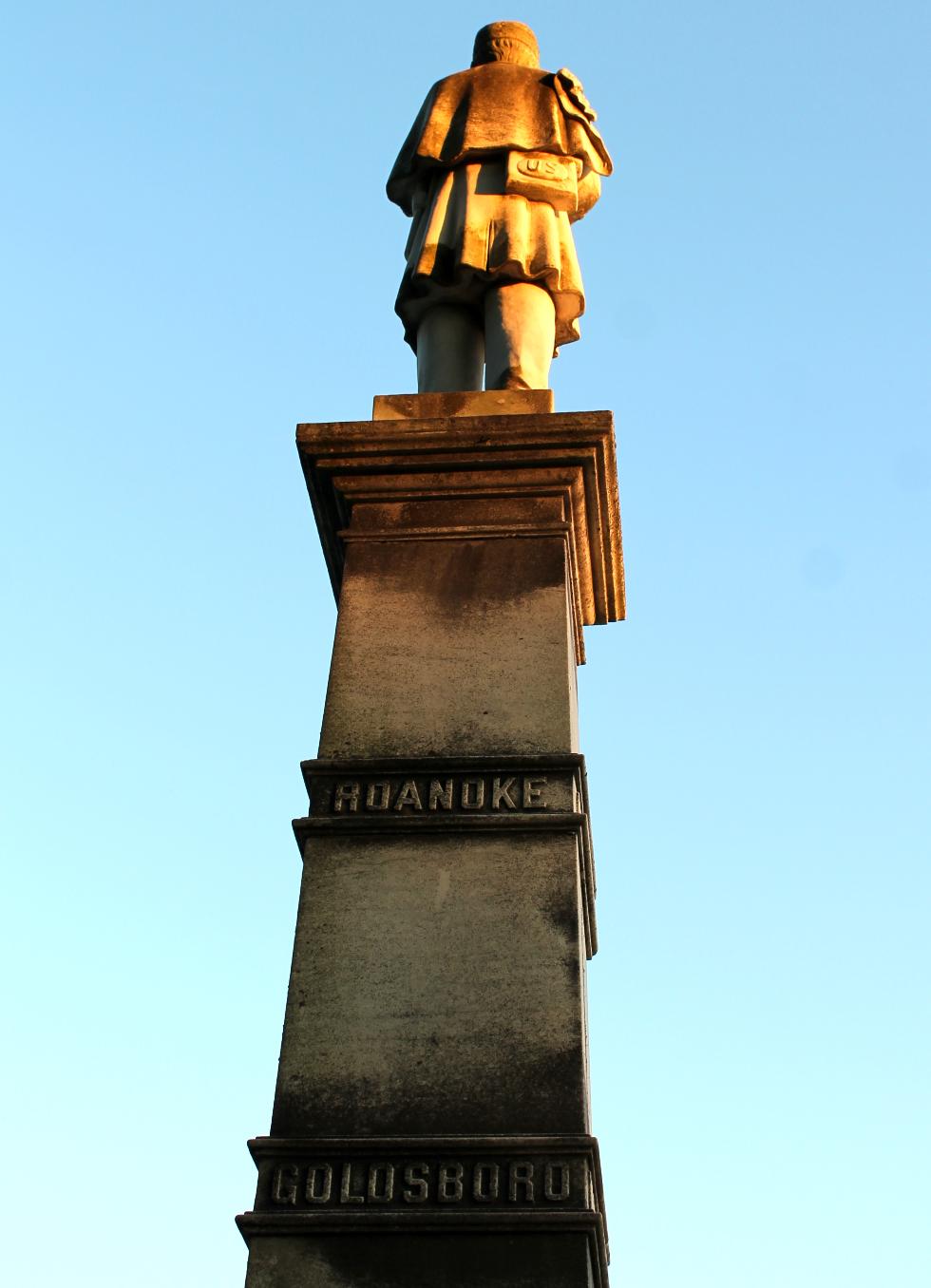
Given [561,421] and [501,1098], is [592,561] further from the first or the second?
[501,1098]

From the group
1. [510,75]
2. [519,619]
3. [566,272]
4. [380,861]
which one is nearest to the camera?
[380,861]

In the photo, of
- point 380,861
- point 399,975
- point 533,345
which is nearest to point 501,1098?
point 399,975

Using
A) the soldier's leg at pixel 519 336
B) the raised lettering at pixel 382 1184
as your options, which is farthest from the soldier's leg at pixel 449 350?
the raised lettering at pixel 382 1184

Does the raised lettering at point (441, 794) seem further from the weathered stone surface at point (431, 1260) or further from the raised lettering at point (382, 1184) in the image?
the weathered stone surface at point (431, 1260)

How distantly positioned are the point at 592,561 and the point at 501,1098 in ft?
10.1

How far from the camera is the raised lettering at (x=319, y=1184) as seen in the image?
18.7 ft

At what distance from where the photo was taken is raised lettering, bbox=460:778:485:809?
6656 mm

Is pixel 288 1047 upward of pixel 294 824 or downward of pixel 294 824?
downward

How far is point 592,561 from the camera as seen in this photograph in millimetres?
8242

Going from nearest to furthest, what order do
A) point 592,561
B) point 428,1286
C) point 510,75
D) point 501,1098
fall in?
point 428,1286 < point 501,1098 < point 592,561 < point 510,75

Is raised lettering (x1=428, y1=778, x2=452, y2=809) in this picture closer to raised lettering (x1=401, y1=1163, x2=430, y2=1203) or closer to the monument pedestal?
the monument pedestal

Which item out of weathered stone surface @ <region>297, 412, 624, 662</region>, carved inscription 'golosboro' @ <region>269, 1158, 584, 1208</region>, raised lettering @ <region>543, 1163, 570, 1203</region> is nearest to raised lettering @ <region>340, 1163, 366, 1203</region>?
carved inscription 'golosboro' @ <region>269, 1158, 584, 1208</region>

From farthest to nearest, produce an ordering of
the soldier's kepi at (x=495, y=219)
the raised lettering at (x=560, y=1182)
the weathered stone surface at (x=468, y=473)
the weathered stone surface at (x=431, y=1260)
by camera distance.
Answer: the soldier's kepi at (x=495, y=219) < the weathered stone surface at (x=468, y=473) < the raised lettering at (x=560, y=1182) < the weathered stone surface at (x=431, y=1260)

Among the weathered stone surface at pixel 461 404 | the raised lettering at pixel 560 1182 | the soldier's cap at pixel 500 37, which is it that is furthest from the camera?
the soldier's cap at pixel 500 37
